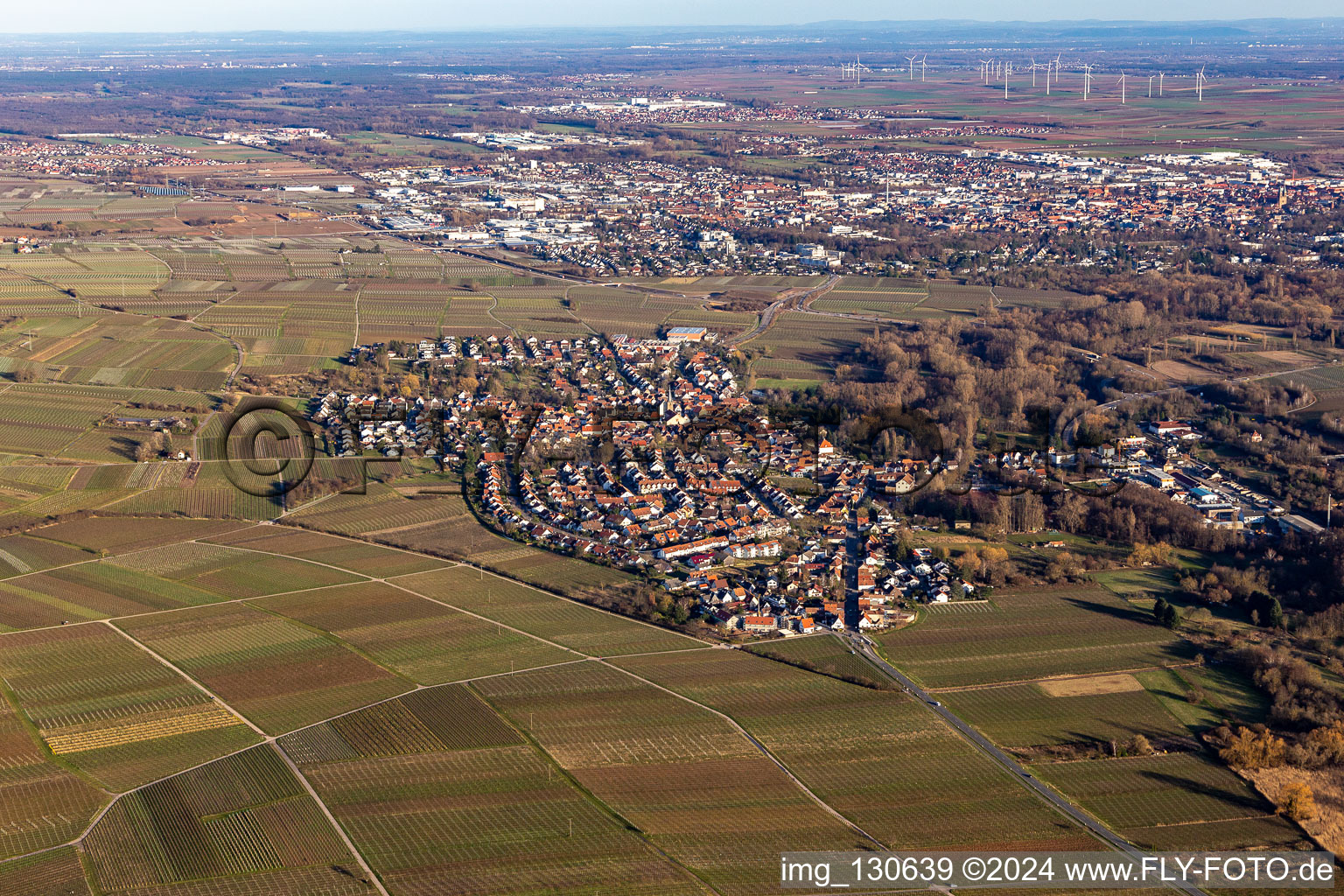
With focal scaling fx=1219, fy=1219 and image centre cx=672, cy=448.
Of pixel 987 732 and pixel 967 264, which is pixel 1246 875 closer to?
pixel 987 732

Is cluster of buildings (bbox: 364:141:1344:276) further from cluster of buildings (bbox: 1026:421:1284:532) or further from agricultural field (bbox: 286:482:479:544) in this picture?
agricultural field (bbox: 286:482:479:544)

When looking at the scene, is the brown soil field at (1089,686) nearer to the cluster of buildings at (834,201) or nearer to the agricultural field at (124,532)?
the agricultural field at (124,532)

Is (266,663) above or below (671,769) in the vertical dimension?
above

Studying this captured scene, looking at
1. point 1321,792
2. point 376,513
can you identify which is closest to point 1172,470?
point 1321,792

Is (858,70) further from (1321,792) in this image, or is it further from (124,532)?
(1321,792)

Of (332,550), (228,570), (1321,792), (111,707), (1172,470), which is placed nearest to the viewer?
(1321,792)

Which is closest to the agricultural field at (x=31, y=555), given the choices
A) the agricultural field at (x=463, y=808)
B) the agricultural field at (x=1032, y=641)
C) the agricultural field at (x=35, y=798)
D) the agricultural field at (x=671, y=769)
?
the agricultural field at (x=35, y=798)

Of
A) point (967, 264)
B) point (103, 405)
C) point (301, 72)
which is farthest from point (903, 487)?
point (301, 72)
